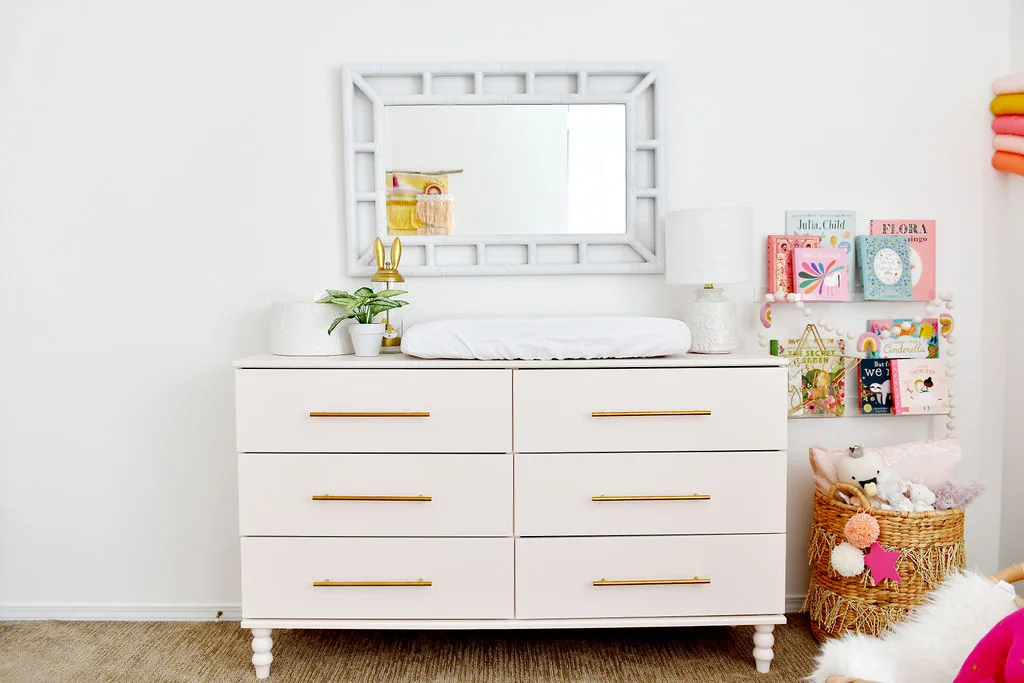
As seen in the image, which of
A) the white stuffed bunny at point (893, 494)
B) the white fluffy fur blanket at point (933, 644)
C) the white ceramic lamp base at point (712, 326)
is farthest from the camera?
the white ceramic lamp base at point (712, 326)

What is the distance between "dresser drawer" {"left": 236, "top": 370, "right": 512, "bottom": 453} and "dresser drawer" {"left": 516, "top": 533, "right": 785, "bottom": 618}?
1.15ft

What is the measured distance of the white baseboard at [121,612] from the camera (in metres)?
2.40

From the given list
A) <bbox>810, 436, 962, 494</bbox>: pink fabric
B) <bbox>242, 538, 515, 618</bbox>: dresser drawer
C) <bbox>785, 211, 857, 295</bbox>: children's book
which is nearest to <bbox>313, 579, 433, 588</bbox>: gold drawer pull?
<bbox>242, 538, 515, 618</bbox>: dresser drawer

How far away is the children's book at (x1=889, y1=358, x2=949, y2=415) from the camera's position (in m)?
2.33

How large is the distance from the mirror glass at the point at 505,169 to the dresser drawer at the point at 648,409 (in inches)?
25.7

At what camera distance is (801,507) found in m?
2.40

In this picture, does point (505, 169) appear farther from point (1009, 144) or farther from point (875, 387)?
point (1009, 144)

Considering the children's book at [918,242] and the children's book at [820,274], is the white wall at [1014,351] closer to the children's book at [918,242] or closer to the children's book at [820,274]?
the children's book at [918,242]

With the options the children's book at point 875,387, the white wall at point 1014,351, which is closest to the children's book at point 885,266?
the children's book at point 875,387

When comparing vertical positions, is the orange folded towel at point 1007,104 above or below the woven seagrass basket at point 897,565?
above

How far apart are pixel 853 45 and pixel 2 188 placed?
2.80 metres

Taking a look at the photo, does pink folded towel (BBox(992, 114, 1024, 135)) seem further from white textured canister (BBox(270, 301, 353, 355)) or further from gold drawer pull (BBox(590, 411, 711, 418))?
white textured canister (BBox(270, 301, 353, 355))

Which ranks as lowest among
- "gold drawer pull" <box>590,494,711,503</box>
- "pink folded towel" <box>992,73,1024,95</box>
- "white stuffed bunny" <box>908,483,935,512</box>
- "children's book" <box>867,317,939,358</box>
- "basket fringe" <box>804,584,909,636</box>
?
"basket fringe" <box>804,584,909,636</box>

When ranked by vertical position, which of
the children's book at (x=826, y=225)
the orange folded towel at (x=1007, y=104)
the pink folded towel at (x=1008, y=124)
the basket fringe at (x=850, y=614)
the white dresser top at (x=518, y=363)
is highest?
the orange folded towel at (x=1007, y=104)
